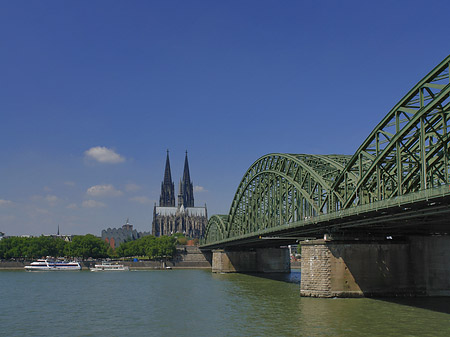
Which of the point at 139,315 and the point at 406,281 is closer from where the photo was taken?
the point at 139,315

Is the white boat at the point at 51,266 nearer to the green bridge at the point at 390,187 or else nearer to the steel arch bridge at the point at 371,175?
the steel arch bridge at the point at 371,175

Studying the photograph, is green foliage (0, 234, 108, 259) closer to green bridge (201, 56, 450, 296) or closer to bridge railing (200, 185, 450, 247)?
green bridge (201, 56, 450, 296)

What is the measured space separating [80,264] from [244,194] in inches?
3016

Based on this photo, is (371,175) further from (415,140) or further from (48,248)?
(48,248)

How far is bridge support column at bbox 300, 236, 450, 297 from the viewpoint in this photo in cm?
5522

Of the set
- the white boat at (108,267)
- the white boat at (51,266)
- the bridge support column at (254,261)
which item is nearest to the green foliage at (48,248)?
the white boat at (51,266)

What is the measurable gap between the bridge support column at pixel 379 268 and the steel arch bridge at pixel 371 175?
11.9 feet

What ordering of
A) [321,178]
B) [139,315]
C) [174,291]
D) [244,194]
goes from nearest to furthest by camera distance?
[139,315] < [321,178] < [174,291] < [244,194]

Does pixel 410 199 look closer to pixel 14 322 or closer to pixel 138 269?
pixel 14 322

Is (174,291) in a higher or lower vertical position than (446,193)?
lower

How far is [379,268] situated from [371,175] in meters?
10.2

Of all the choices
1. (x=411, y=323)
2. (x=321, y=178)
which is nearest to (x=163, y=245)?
(x=321, y=178)

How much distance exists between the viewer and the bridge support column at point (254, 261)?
401 feet

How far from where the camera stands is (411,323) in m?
40.2
